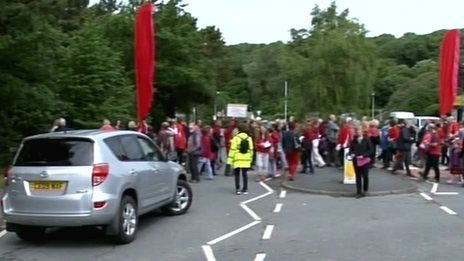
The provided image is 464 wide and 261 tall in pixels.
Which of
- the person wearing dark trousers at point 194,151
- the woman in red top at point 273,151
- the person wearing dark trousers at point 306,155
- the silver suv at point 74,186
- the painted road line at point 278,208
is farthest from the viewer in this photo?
the person wearing dark trousers at point 306,155

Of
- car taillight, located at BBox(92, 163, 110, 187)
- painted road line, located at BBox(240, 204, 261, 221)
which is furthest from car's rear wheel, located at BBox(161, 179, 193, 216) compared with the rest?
car taillight, located at BBox(92, 163, 110, 187)

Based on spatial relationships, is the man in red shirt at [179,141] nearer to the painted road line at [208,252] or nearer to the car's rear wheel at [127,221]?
the car's rear wheel at [127,221]

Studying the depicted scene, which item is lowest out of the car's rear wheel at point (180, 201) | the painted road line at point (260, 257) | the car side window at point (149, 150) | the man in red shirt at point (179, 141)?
the painted road line at point (260, 257)

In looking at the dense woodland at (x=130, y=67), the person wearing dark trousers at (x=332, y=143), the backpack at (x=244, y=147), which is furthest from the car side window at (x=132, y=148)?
the person wearing dark trousers at (x=332, y=143)

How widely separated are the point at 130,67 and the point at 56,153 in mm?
35297

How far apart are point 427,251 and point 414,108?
84883 mm

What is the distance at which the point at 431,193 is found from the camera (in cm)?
1623

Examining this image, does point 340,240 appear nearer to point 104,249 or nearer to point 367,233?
point 367,233

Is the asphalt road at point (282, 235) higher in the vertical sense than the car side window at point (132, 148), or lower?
lower

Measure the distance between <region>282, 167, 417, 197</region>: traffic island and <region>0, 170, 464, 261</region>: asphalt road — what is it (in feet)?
4.18

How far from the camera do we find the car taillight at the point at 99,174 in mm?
9250

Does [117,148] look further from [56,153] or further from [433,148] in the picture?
[433,148]

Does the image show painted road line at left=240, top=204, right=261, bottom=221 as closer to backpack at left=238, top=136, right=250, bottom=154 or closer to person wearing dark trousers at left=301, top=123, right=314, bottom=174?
backpack at left=238, top=136, right=250, bottom=154

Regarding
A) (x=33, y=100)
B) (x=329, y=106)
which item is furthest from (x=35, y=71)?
(x=329, y=106)
